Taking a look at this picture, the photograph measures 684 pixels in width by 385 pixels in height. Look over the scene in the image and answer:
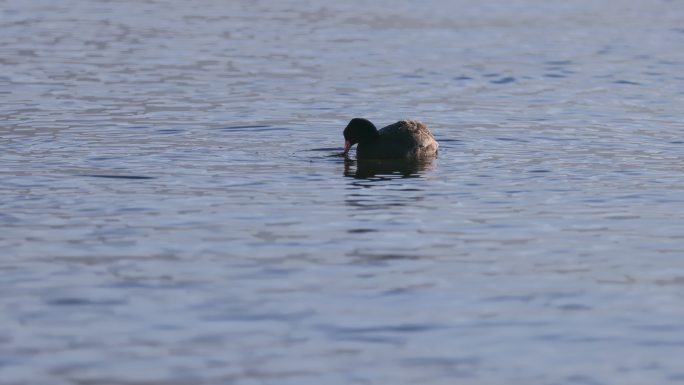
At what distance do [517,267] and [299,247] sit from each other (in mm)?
2104

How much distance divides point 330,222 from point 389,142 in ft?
18.2

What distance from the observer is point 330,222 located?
14.6 m

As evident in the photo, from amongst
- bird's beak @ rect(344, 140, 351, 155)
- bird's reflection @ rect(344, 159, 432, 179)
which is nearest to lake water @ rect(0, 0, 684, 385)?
bird's reflection @ rect(344, 159, 432, 179)

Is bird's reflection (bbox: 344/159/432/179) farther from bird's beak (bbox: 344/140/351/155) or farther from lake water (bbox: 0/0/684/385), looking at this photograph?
bird's beak (bbox: 344/140/351/155)

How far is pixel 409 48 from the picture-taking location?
112 feet

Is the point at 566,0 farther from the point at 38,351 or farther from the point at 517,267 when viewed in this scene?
the point at 38,351

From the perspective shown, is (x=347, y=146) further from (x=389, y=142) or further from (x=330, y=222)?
(x=330, y=222)

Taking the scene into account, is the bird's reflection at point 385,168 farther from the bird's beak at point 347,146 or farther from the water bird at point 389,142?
→ the bird's beak at point 347,146

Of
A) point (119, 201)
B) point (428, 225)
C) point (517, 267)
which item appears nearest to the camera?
point (517, 267)

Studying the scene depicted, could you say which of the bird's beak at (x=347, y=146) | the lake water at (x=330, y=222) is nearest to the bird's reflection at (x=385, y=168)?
the lake water at (x=330, y=222)

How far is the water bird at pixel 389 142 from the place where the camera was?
1967 cm

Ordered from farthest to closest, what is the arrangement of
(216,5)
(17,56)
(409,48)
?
(216,5) < (409,48) < (17,56)

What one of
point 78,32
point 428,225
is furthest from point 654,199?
point 78,32

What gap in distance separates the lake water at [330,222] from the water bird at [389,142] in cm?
59
